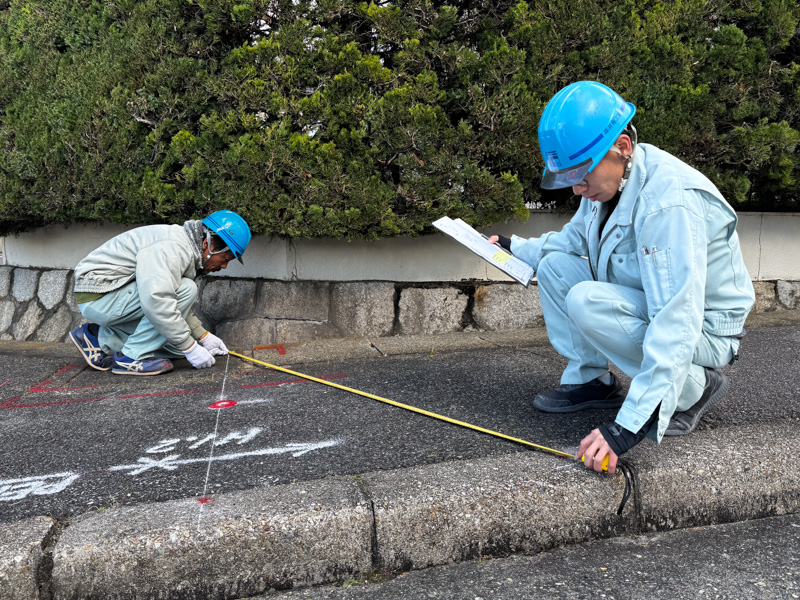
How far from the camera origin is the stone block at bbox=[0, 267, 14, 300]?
19.9 feet

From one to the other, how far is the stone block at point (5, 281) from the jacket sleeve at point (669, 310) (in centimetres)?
619

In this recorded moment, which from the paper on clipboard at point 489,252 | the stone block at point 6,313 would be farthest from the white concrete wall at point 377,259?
the stone block at point 6,313

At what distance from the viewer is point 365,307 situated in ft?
15.8

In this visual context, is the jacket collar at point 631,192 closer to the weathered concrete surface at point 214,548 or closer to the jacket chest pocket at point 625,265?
the jacket chest pocket at point 625,265

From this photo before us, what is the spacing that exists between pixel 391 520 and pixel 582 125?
1.49 meters

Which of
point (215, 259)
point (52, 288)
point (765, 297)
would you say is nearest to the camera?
point (215, 259)

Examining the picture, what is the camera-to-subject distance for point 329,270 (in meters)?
4.86

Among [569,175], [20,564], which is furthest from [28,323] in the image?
[569,175]

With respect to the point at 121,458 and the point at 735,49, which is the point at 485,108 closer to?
the point at 735,49

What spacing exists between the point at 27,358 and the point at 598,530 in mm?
4376

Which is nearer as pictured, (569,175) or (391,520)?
(391,520)

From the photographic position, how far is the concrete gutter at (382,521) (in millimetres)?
1788

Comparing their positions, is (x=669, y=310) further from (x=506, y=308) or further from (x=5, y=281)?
(x=5, y=281)

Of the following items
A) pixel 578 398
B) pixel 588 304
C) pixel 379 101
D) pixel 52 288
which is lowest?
pixel 578 398
